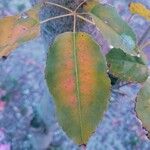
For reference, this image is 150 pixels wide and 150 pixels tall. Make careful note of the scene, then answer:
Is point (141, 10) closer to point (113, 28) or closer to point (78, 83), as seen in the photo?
point (113, 28)

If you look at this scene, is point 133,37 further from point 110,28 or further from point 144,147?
point 144,147

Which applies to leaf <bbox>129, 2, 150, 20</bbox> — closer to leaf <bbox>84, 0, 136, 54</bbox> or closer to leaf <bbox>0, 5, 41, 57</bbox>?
leaf <bbox>84, 0, 136, 54</bbox>

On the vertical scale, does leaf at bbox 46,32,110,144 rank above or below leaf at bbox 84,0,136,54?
below

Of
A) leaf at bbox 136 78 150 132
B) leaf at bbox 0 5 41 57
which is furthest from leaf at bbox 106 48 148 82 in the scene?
leaf at bbox 0 5 41 57

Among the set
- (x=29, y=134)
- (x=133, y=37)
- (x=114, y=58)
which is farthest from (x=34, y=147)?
(x=133, y=37)

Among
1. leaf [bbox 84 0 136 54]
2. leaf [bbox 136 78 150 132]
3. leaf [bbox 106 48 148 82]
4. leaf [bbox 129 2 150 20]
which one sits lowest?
leaf [bbox 106 48 148 82]

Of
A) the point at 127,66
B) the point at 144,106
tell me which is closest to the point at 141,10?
the point at 127,66

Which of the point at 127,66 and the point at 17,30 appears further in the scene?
the point at 127,66

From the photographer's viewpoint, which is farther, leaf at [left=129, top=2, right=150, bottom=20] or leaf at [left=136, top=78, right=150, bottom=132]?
leaf at [left=129, top=2, right=150, bottom=20]
